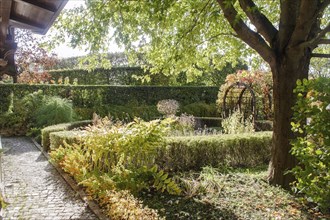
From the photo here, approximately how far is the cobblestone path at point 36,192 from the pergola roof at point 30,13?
1908 millimetres

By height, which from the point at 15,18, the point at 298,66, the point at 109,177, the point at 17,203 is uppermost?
the point at 15,18

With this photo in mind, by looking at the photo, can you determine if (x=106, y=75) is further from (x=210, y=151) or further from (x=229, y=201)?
(x=229, y=201)

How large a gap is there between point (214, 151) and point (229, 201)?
2.06 m

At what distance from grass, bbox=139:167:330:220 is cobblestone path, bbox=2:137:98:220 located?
1.04 metres

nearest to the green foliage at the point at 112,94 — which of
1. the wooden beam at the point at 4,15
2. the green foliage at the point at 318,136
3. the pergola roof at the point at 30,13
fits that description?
the pergola roof at the point at 30,13

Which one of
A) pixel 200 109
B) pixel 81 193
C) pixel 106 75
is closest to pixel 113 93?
pixel 106 75

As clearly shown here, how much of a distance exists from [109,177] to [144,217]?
154 centimetres

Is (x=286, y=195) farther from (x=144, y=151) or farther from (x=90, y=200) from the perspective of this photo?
(x=90, y=200)

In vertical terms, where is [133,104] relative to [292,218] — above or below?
above

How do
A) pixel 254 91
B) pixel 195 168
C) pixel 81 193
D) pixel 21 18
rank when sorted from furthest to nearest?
1. pixel 254 91
2. pixel 195 168
3. pixel 81 193
4. pixel 21 18

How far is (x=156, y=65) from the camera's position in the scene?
7.76 m

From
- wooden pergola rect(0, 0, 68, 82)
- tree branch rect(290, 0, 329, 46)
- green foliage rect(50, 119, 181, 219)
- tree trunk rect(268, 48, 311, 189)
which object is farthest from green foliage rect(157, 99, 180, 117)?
wooden pergola rect(0, 0, 68, 82)

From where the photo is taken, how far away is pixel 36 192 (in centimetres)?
579

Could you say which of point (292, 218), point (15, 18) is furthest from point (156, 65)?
point (292, 218)
